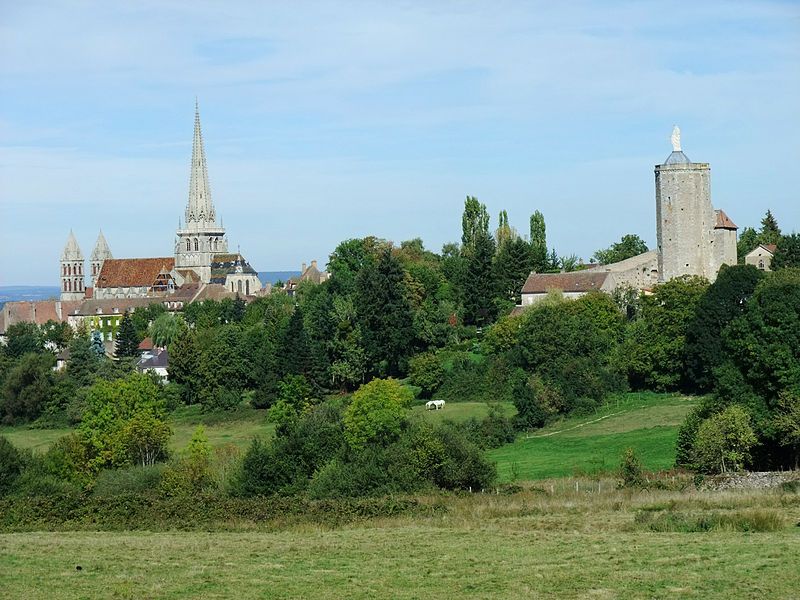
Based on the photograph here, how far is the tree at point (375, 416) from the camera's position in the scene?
146 feet

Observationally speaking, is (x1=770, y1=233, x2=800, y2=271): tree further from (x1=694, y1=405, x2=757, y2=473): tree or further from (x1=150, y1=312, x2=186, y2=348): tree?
(x1=150, y1=312, x2=186, y2=348): tree

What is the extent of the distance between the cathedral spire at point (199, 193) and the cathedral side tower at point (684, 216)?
363 ft

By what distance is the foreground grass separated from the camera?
19172mm

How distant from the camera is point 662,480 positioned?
110 feet

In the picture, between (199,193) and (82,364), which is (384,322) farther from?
(199,193)

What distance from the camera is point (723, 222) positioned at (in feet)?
244

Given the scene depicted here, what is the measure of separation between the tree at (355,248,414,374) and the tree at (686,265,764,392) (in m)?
16.6

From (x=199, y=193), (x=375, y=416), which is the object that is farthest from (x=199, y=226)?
(x=375, y=416)

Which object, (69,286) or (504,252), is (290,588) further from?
(69,286)

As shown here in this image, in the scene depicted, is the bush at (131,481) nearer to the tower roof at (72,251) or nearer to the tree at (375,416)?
the tree at (375,416)

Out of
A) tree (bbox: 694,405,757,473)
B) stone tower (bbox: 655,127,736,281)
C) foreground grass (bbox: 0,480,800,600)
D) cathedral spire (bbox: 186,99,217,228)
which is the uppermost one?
cathedral spire (bbox: 186,99,217,228)

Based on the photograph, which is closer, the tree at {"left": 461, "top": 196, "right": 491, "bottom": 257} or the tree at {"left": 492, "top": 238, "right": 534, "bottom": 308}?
the tree at {"left": 492, "top": 238, "right": 534, "bottom": 308}

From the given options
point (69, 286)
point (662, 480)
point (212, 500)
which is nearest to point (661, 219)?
point (662, 480)

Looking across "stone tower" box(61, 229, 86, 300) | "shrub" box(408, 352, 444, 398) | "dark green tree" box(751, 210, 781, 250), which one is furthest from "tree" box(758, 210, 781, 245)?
"stone tower" box(61, 229, 86, 300)
